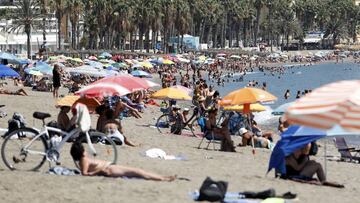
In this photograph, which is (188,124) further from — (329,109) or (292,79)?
(292,79)

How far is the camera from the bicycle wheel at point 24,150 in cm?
1002

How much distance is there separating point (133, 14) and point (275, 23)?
51.0 meters

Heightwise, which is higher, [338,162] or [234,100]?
[234,100]

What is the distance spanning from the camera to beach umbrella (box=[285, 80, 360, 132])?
608 centimetres

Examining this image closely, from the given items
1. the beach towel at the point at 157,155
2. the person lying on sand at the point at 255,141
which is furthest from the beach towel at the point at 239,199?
the person lying on sand at the point at 255,141

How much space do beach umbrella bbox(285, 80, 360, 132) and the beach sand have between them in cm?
271

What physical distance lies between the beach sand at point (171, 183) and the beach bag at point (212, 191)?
0.22 metres

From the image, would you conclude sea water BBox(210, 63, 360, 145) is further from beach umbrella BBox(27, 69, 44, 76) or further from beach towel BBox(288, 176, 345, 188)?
beach towel BBox(288, 176, 345, 188)

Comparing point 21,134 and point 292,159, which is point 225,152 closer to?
point 292,159

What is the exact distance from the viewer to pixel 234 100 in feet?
48.8

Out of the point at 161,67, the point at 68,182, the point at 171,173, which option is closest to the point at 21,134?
the point at 68,182

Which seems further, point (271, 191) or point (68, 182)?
point (68, 182)

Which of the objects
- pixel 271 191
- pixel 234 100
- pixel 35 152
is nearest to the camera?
pixel 271 191

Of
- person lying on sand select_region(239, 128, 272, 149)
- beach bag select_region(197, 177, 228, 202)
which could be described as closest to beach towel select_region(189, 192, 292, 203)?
beach bag select_region(197, 177, 228, 202)
